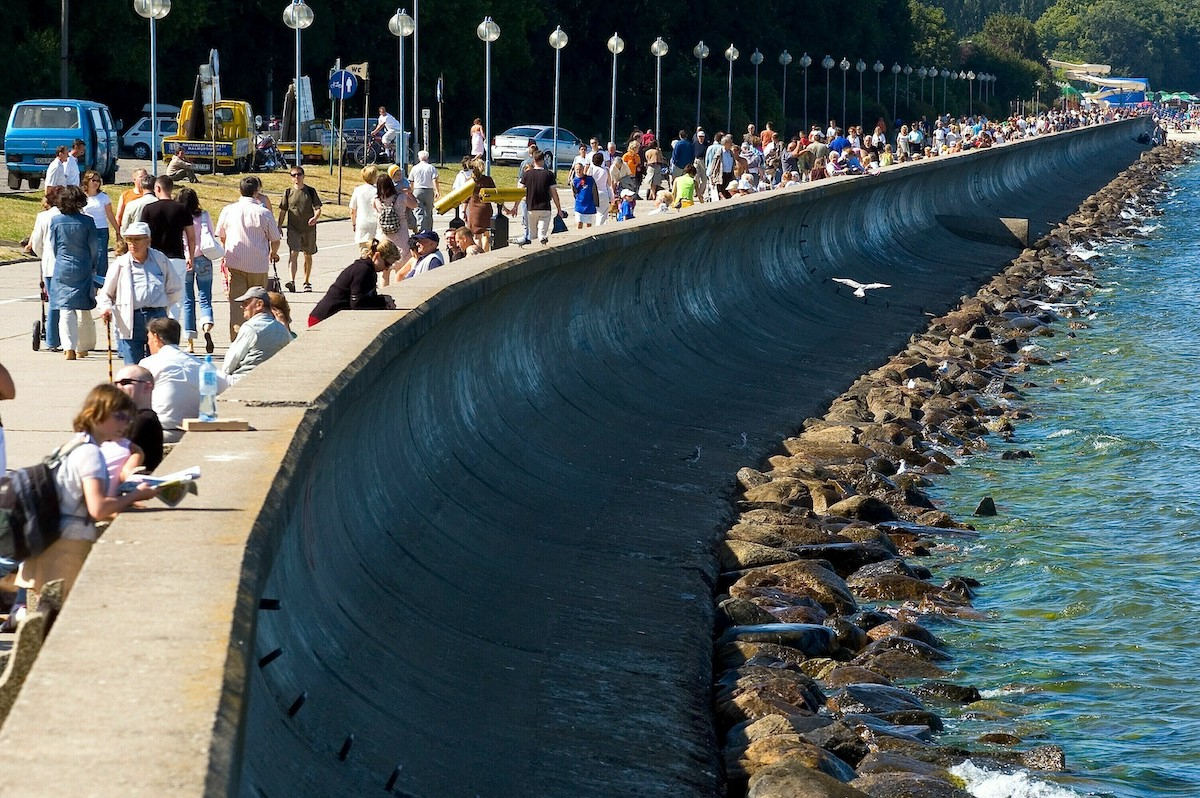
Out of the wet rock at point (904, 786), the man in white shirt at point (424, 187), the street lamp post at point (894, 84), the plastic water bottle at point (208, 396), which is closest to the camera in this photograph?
the plastic water bottle at point (208, 396)

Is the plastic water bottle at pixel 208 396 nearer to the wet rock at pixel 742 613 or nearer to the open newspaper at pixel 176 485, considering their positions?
the open newspaper at pixel 176 485

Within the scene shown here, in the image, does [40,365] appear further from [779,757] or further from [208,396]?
[779,757]

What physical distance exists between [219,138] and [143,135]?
963cm

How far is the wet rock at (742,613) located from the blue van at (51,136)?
29.3 metres

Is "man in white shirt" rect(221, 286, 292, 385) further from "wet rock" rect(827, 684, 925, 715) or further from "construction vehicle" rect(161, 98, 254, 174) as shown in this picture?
"construction vehicle" rect(161, 98, 254, 174)

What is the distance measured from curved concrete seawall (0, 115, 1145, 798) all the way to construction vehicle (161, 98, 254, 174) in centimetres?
2889

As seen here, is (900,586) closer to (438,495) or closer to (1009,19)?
(438,495)

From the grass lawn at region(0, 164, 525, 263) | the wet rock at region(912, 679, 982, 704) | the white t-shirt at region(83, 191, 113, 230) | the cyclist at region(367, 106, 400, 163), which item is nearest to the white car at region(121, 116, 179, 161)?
the grass lawn at region(0, 164, 525, 263)

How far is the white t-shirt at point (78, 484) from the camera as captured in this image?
21.4 ft

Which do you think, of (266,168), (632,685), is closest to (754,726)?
(632,685)

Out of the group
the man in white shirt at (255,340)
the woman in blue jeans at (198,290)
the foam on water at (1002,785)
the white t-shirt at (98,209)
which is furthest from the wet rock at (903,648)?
the white t-shirt at (98,209)

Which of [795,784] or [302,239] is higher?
[302,239]

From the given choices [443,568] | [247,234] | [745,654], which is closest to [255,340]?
[443,568]

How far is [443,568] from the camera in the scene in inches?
376
